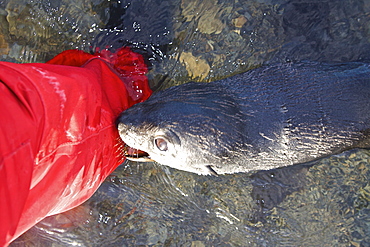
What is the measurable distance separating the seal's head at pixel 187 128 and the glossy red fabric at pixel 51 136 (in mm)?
265

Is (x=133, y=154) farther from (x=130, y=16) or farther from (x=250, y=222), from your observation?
(x=250, y=222)

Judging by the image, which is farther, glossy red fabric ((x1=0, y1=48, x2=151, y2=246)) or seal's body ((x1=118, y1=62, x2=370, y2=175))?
seal's body ((x1=118, y1=62, x2=370, y2=175))

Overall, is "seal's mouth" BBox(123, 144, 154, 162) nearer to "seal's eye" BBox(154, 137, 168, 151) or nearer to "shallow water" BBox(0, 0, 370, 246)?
"seal's eye" BBox(154, 137, 168, 151)

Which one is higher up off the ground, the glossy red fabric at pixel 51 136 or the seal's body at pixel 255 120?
the glossy red fabric at pixel 51 136

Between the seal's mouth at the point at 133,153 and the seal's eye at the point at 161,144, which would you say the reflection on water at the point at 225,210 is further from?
the seal's eye at the point at 161,144

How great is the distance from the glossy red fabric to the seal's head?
265 mm

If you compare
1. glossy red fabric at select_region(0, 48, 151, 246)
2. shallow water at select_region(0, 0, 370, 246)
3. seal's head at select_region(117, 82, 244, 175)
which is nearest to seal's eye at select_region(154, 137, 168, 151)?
seal's head at select_region(117, 82, 244, 175)

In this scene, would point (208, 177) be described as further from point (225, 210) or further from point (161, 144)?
point (161, 144)

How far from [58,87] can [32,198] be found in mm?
724

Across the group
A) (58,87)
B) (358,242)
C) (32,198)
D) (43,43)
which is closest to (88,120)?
(58,87)

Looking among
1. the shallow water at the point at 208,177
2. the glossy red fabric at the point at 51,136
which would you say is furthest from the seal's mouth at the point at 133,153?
the shallow water at the point at 208,177

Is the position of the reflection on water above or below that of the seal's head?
below

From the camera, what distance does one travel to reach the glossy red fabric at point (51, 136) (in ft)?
5.19

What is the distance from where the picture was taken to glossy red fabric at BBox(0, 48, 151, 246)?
158 centimetres
